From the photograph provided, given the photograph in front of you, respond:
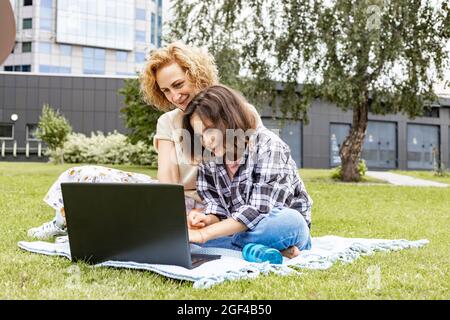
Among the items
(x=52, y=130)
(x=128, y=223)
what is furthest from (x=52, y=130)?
(x=128, y=223)

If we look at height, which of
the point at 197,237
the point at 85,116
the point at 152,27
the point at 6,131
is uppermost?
the point at 152,27

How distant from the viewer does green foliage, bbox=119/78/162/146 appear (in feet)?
52.8

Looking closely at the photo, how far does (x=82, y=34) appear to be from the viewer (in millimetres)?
31172

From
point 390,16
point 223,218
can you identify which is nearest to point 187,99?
point 223,218

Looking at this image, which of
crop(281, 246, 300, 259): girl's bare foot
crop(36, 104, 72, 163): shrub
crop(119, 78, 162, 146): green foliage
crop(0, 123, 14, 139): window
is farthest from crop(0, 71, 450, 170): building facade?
crop(281, 246, 300, 259): girl's bare foot

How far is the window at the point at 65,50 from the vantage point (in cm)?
3231

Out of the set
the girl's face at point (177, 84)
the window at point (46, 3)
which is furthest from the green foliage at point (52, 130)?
the girl's face at point (177, 84)

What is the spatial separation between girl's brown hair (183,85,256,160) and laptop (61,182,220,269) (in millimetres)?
499

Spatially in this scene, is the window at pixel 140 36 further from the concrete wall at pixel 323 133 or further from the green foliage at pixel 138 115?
the green foliage at pixel 138 115

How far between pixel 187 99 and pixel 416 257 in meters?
1.53

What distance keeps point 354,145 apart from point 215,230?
35.9 feet

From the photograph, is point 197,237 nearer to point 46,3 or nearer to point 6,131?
point 6,131

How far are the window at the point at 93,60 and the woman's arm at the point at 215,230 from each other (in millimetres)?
32452

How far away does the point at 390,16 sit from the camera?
10938 millimetres
